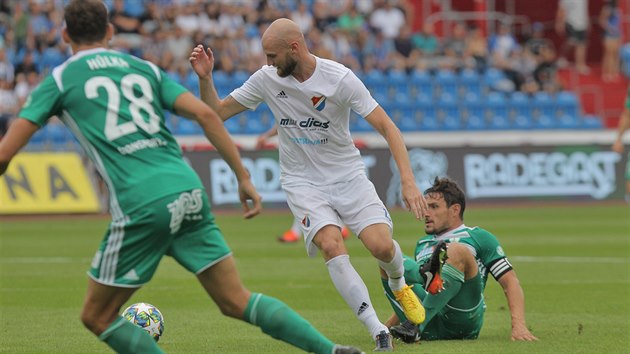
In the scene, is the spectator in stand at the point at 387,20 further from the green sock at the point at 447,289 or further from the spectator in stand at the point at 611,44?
the green sock at the point at 447,289

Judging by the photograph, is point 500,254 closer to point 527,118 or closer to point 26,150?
point 26,150

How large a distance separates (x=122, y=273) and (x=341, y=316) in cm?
448

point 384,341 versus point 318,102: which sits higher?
point 318,102

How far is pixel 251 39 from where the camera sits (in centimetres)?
2873

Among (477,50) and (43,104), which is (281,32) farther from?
(477,50)

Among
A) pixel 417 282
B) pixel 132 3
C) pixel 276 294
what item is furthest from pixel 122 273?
pixel 132 3

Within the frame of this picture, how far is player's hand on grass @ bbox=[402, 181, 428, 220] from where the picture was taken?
7.39m

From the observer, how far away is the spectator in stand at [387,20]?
3088 centimetres

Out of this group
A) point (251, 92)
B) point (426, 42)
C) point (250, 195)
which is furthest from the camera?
point (426, 42)

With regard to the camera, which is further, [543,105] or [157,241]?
[543,105]

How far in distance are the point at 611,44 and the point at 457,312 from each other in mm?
27719

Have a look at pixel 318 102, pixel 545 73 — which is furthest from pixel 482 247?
pixel 545 73

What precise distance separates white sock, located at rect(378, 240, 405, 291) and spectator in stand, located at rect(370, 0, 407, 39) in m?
23.1

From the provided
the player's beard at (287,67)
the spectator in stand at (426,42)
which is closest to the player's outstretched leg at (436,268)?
the player's beard at (287,67)
